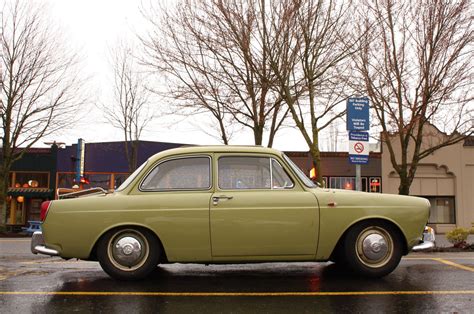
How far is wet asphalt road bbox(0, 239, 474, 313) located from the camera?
3805mm

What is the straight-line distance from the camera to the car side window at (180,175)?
5188 millimetres

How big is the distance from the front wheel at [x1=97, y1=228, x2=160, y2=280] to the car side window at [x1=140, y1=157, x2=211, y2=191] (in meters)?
0.56

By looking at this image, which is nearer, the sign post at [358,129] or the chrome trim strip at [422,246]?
the chrome trim strip at [422,246]

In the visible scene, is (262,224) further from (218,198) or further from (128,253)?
(128,253)

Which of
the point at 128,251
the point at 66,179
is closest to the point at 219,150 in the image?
the point at 128,251

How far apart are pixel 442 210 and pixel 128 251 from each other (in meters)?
26.1

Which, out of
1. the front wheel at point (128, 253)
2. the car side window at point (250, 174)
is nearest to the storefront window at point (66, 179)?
the front wheel at point (128, 253)

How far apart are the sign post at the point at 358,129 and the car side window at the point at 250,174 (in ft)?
18.7

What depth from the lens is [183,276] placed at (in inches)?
210

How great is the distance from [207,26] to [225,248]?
438 inches

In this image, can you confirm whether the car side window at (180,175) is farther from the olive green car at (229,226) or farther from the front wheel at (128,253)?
the front wheel at (128,253)

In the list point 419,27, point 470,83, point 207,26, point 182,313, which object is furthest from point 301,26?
point 182,313

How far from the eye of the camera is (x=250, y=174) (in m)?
5.25

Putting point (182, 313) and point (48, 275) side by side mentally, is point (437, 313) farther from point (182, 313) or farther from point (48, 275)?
point (48, 275)
